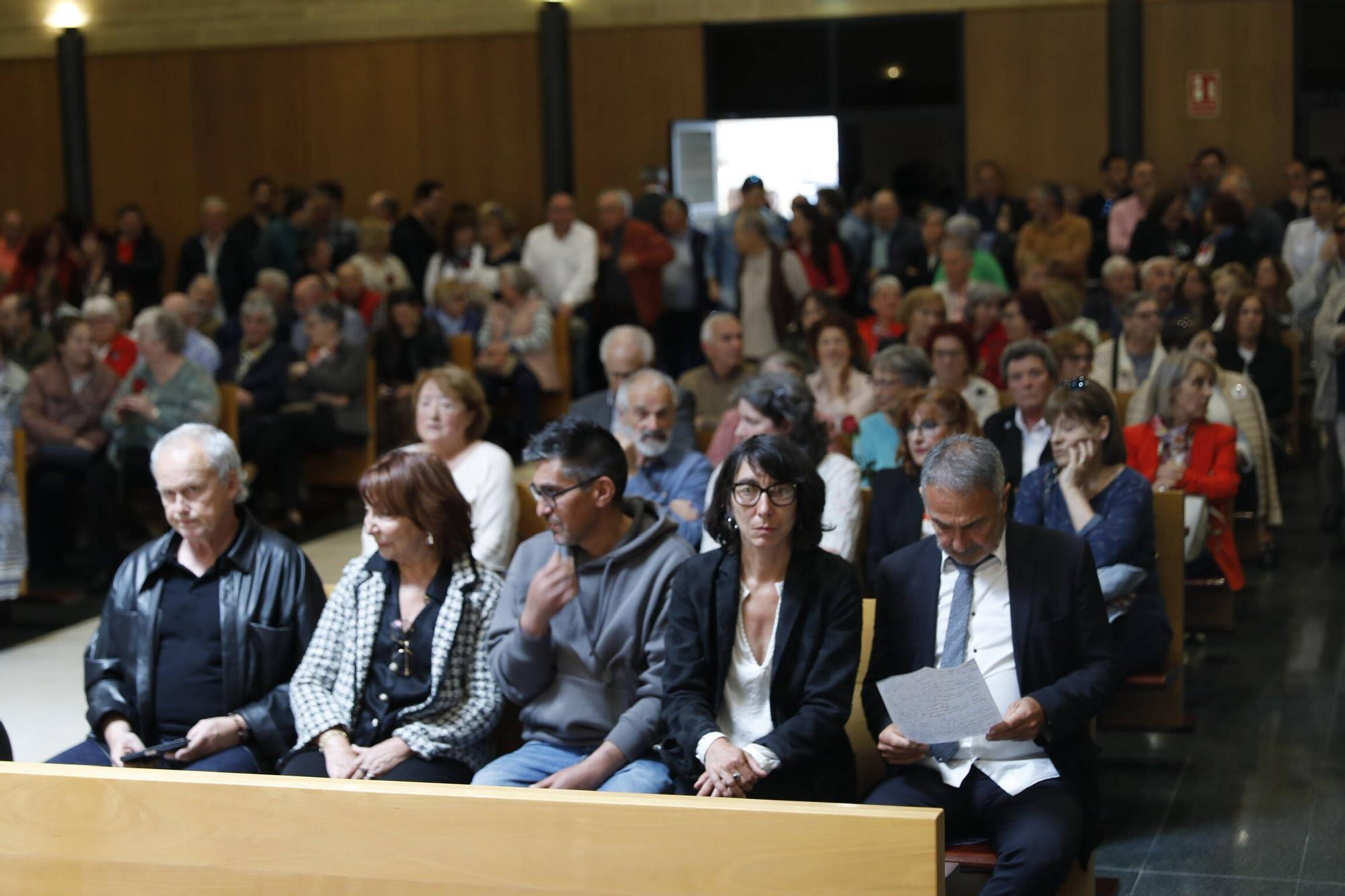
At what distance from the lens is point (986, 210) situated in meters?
13.1

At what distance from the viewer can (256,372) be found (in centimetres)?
892

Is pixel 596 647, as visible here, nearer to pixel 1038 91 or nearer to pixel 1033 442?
pixel 1033 442

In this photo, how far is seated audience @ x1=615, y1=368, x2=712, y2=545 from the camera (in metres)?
5.20

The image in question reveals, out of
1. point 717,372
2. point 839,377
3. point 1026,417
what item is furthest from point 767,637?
point 717,372

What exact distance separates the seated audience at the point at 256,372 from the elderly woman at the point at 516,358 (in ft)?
4.71

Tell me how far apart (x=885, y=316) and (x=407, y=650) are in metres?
5.62

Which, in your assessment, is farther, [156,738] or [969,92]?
[969,92]

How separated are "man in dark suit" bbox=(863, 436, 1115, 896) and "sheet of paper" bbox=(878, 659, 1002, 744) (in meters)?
0.11

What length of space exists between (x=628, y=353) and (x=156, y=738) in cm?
273

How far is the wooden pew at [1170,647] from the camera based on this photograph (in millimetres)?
4668

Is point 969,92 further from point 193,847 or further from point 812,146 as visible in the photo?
point 193,847

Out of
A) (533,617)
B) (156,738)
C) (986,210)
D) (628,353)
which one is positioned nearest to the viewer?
(533,617)

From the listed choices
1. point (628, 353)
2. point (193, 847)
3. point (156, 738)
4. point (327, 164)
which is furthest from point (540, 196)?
point (193, 847)

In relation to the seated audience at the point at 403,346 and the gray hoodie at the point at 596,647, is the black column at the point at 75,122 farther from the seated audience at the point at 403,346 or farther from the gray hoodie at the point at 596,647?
the gray hoodie at the point at 596,647
